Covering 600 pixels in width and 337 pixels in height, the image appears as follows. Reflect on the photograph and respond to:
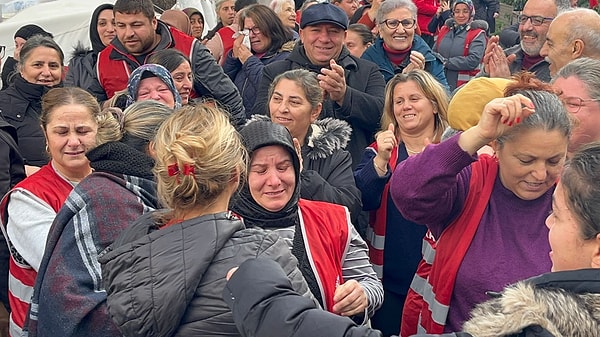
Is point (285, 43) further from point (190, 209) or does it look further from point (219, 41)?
point (190, 209)

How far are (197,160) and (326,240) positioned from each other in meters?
0.95

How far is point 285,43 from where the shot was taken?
6.05 meters

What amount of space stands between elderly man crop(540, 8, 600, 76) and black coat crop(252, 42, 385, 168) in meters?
1.06

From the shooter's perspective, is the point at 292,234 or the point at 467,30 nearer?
the point at 292,234

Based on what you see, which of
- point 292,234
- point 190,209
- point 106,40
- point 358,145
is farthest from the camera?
point 106,40

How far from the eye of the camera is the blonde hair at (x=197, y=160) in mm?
2078

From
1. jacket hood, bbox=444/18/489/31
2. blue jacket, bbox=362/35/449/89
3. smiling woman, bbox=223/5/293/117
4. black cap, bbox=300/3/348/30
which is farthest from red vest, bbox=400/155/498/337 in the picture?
jacket hood, bbox=444/18/489/31

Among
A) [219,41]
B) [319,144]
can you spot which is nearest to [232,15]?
[219,41]

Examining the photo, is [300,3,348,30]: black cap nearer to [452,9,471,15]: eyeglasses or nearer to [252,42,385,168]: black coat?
[252,42,385,168]: black coat

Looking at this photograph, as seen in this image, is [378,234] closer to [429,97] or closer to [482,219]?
[429,97]

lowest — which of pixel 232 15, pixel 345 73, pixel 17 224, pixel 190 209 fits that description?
pixel 17 224

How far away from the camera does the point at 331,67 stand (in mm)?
4555

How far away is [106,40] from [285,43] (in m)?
1.41

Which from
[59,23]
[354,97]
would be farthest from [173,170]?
[59,23]
